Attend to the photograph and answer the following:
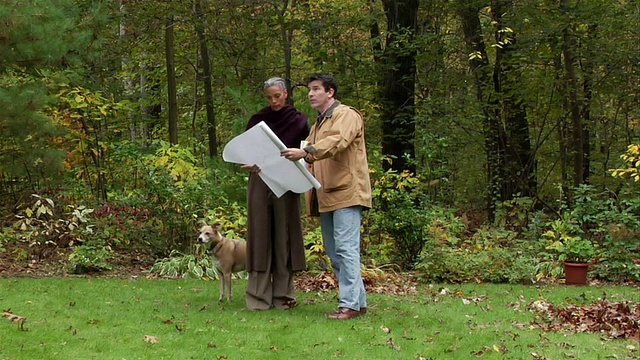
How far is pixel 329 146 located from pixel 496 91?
27.6ft

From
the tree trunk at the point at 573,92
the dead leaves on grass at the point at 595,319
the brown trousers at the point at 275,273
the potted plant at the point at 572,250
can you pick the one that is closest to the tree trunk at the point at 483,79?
the tree trunk at the point at 573,92

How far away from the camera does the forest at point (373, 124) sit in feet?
29.9

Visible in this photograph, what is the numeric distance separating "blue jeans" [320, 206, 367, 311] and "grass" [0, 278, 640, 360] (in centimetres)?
21

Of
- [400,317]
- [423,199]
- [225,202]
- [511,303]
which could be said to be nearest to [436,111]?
[423,199]

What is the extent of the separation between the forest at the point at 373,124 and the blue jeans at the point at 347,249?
10.2ft

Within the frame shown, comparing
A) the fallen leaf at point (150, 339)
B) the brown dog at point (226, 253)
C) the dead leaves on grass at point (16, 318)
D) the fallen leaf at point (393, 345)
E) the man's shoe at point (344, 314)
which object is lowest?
the fallen leaf at point (393, 345)

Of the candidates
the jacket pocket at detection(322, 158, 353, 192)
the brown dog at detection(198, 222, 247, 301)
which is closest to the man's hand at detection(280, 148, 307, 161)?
the jacket pocket at detection(322, 158, 353, 192)

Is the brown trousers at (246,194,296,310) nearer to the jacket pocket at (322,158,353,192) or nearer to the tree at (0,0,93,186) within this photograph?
the jacket pocket at (322,158,353,192)

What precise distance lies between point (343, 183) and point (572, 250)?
453 cm

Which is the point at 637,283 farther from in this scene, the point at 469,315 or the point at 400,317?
the point at 400,317

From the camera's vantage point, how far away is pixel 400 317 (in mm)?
6055

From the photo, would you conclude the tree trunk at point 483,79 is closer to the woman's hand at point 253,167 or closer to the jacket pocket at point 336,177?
the jacket pocket at point 336,177

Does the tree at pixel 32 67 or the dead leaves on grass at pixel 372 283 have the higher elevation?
the tree at pixel 32 67

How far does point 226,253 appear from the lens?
6.59 meters
